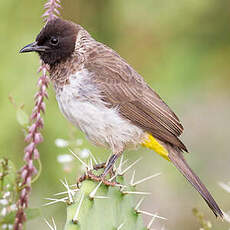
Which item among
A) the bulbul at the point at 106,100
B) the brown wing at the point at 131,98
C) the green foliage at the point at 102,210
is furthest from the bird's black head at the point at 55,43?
the green foliage at the point at 102,210

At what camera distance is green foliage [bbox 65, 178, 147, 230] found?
2.43 m

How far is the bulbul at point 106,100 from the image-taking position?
3.38 meters

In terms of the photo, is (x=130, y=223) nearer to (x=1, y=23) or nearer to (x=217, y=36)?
(x=1, y=23)

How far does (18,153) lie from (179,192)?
159cm

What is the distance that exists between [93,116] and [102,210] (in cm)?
89

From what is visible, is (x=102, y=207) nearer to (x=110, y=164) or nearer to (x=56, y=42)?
(x=110, y=164)

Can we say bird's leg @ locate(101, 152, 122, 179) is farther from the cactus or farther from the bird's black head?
the bird's black head

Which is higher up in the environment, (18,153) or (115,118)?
(115,118)

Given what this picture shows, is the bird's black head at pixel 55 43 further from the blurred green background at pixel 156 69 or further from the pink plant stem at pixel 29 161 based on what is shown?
the blurred green background at pixel 156 69

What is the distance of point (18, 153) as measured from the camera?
492 centimetres

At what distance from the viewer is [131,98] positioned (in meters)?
3.55

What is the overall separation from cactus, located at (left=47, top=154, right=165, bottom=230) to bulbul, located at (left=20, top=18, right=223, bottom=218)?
0.62m

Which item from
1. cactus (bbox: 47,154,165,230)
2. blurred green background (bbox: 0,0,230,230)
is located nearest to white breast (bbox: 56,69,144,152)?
cactus (bbox: 47,154,165,230)

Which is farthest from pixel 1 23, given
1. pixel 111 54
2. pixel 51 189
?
pixel 111 54
